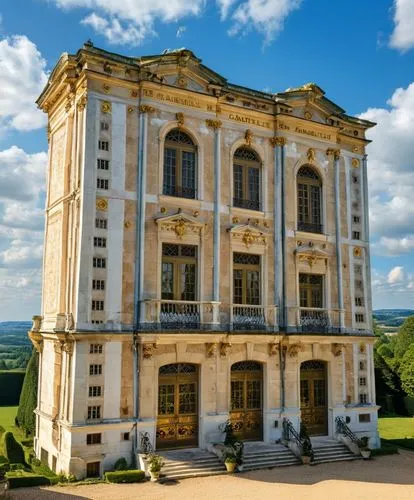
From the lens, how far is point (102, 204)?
66.8 feet

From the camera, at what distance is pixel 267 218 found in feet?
78.6

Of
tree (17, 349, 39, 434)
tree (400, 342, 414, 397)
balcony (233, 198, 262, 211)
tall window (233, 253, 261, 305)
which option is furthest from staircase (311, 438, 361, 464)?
tree (400, 342, 414, 397)

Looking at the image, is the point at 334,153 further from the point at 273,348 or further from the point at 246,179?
the point at 273,348

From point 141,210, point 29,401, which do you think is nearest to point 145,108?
point 141,210

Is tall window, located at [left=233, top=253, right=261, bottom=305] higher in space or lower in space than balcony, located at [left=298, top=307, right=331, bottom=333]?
higher

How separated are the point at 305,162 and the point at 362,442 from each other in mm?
12164

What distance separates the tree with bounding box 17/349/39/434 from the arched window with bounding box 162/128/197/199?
48.5 ft

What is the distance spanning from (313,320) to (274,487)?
8.29 m

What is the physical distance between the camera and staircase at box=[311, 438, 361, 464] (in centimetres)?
2161

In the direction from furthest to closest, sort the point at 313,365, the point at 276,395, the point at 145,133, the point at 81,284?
the point at 313,365, the point at 276,395, the point at 145,133, the point at 81,284

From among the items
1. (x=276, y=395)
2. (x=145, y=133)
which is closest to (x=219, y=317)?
(x=276, y=395)

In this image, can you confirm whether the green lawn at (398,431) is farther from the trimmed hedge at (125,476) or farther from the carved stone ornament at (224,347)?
the trimmed hedge at (125,476)

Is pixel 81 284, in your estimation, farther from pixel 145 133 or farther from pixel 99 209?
pixel 145 133

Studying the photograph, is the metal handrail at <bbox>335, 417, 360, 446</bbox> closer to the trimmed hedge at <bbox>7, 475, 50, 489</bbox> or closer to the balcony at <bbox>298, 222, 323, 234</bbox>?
the balcony at <bbox>298, 222, 323, 234</bbox>
